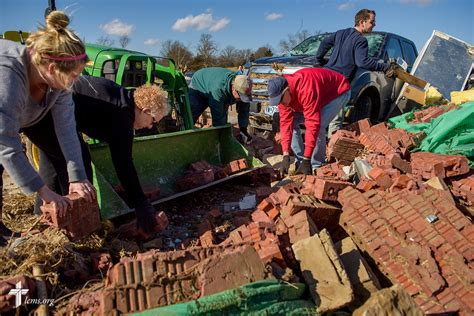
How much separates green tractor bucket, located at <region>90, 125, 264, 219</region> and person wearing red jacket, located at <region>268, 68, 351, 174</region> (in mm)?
646

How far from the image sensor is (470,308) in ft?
9.49

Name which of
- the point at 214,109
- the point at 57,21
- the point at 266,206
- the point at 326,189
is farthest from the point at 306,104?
the point at 57,21

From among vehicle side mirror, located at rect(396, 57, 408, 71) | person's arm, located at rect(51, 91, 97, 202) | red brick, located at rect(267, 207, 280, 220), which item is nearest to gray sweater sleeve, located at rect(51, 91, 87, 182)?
person's arm, located at rect(51, 91, 97, 202)

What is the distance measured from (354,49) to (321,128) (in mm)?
1784

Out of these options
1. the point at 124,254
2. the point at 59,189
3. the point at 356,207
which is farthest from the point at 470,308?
the point at 59,189

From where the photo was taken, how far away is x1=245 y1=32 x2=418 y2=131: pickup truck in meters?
7.18

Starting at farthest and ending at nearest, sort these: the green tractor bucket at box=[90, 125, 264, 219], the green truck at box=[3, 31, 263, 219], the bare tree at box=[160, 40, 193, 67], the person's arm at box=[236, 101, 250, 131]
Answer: the bare tree at box=[160, 40, 193, 67], the person's arm at box=[236, 101, 250, 131], the green truck at box=[3, 31, 263, 219], the green tractor bucket at box=[90, 125, 264, 219]

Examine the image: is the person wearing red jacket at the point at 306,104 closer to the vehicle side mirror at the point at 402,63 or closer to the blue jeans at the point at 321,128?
the blue jeans at the point at 321,128

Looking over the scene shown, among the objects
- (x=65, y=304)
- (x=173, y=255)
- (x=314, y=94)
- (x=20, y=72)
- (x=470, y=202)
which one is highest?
(x=20, y=72)

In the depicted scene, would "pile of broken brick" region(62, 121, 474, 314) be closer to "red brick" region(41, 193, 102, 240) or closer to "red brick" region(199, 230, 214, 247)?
"red brick" region(199, 230, 214, 247)

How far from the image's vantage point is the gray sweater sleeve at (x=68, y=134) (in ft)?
9.55

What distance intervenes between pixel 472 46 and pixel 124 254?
9.32 m

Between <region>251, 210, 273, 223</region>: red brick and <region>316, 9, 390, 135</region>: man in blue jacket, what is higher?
<region>316, 9, 390, 135</region>: man in blue jacket

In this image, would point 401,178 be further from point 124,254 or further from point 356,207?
point 124,254
